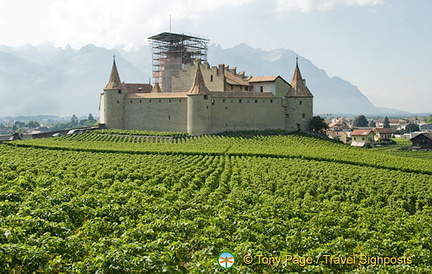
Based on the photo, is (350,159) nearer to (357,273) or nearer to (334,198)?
(334,198)

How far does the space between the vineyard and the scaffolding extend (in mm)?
42327

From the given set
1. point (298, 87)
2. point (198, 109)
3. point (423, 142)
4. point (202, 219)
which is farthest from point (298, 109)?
point (202, 219)

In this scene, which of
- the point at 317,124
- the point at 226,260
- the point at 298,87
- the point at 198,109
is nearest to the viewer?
the point at 226,260

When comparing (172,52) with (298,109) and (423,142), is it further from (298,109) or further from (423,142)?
(423,142)

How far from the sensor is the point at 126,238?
12.1 metres

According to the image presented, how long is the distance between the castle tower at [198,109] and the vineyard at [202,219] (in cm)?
2240

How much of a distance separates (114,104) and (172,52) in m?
17.9

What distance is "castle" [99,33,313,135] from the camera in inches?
2147

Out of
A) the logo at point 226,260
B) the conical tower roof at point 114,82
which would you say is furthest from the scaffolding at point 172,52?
the logo at point 226,260

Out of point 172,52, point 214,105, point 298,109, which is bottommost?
point 298,109

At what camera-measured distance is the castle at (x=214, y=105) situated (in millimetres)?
54531

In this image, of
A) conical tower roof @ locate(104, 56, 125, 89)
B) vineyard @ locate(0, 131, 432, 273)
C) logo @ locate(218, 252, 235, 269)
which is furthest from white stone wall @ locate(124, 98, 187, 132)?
logo @ locate(218, 252, 235, 269)

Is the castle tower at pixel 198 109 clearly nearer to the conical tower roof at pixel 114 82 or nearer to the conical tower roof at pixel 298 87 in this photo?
the conical tower roof at pixel 114 82

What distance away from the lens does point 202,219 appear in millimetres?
14039
